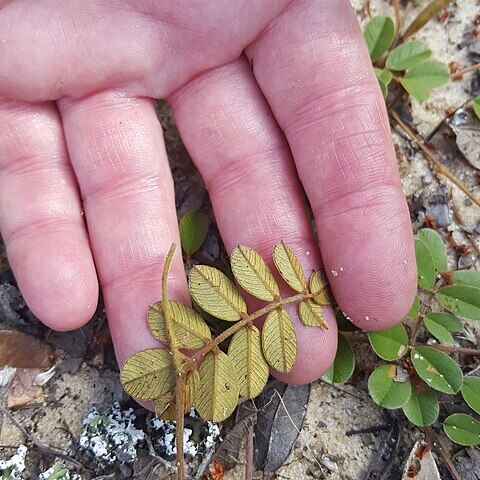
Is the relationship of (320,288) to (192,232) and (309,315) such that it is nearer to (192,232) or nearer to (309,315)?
(309,315)

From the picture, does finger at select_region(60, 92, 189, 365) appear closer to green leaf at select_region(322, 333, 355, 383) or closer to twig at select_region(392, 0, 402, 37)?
green leaf at select_region(322, 333, 355, 383)

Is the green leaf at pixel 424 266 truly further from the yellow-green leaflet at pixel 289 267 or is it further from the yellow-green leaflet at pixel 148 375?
the yellow-green leaflet at pixel 148 375

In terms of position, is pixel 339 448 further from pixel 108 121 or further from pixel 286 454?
pixel 108 121

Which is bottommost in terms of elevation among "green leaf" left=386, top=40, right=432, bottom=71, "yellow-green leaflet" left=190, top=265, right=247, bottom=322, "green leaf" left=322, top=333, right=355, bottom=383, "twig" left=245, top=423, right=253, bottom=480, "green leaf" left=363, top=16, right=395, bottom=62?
"twig" left=245, top=423, right=253, bottom=480

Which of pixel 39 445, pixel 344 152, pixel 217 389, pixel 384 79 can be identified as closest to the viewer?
pixel 217 389

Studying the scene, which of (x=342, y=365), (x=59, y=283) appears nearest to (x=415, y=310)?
(x=342, y=365)

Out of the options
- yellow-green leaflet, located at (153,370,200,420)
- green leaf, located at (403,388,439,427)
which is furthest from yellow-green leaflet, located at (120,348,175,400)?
green leaf, located at (403,388,439,427)

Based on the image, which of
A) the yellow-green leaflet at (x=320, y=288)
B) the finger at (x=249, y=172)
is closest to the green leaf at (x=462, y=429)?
the finger at (x=249, y=172)
